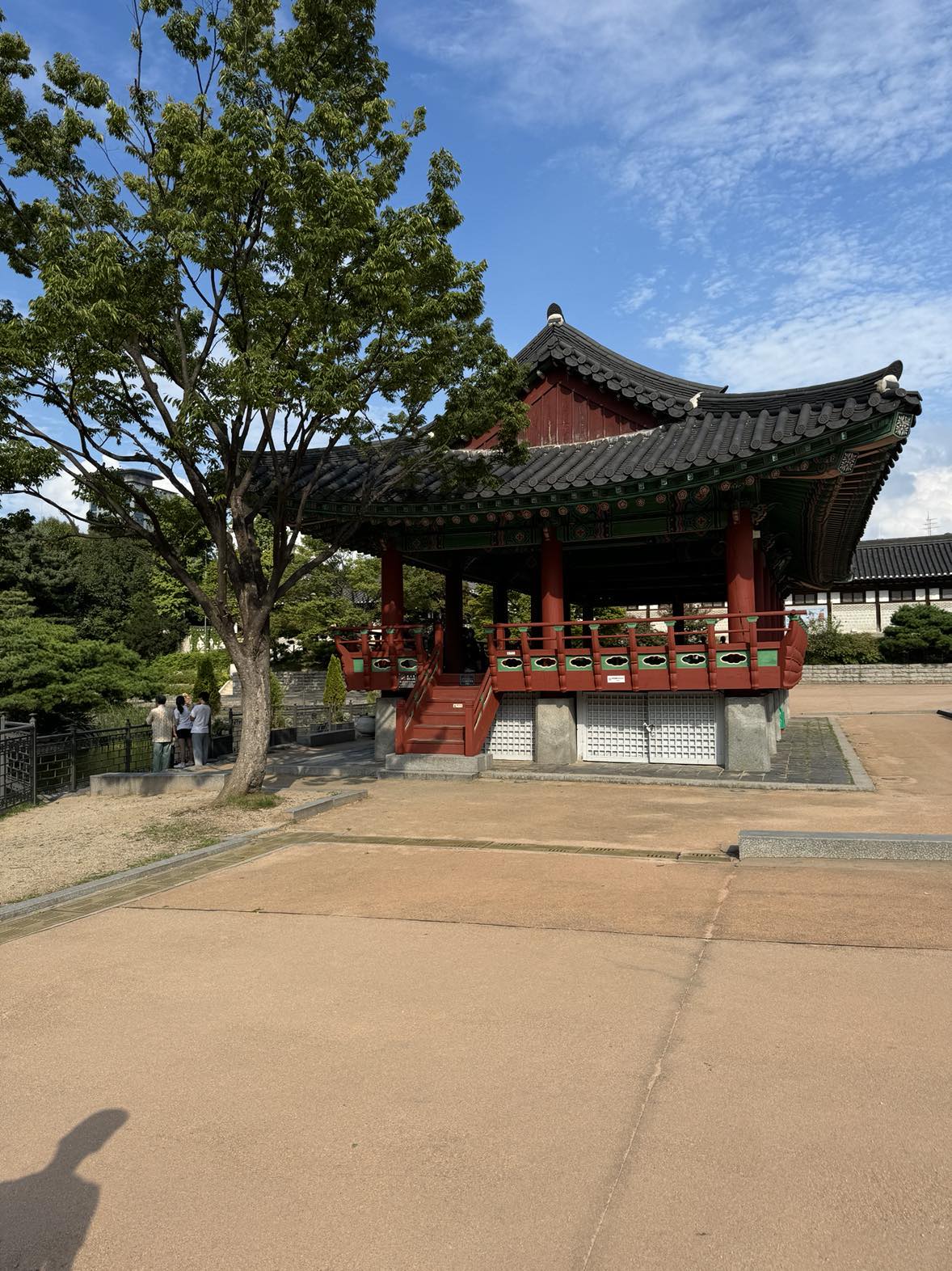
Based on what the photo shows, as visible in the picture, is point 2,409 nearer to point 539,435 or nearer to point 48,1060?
point 48,1060

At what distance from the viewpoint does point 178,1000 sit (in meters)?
5.04

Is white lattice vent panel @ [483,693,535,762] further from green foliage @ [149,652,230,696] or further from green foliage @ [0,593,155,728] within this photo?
green foliage @ [149,652,230,696]

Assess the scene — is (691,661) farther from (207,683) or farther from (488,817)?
(207,683)

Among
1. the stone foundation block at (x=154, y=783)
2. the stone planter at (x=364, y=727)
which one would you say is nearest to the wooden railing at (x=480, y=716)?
the stone foundation block at (x=154, y=783)

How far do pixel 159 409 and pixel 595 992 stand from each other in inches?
397

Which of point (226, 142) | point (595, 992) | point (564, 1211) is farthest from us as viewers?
point (226, 142)

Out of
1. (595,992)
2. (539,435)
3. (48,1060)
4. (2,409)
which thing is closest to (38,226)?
(2,409)

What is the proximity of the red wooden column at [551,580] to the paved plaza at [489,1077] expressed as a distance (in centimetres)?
971

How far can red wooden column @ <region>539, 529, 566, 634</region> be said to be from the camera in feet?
55.8

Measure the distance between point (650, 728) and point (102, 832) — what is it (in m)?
9.76

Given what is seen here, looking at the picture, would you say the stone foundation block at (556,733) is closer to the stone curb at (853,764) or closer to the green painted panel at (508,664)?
the green painted panel at (508,664)

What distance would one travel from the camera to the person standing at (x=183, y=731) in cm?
1738

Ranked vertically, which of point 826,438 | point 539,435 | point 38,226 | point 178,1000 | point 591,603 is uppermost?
point 38,226

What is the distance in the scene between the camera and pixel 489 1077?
3.98 metres
